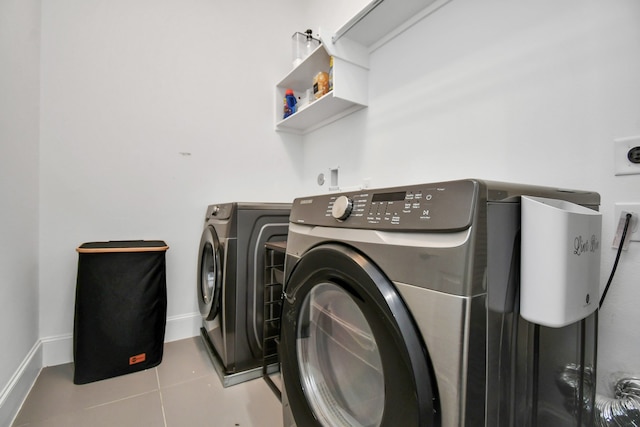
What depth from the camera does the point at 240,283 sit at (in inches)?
55.8

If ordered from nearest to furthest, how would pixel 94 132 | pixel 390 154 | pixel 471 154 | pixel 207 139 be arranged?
1. pixel 471 154
2. pixel 390 154
3. pixel 94 132
4. pixel 207 139

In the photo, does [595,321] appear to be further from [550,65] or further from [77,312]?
[77,312]

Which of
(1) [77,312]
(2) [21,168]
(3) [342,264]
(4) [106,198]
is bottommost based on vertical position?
(1) [77,312]

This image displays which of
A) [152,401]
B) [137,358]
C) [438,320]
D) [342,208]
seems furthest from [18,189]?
[438,320]

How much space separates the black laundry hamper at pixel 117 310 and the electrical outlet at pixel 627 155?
1.93 metres

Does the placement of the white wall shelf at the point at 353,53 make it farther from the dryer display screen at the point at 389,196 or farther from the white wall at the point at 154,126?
the dryer display screen at the point at 389,196

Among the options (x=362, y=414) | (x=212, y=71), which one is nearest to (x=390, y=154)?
(x=362, y=414)

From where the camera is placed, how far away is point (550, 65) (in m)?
0.96

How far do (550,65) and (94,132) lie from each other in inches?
88.9

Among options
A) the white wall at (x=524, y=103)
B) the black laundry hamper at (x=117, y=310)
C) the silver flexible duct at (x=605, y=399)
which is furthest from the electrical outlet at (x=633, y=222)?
the black laundry hamper at (x=117, y=310)

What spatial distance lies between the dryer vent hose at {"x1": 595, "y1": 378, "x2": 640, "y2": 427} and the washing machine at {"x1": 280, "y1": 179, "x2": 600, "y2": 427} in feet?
0.11

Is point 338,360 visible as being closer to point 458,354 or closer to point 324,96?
point 458,354

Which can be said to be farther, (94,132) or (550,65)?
(94,132)

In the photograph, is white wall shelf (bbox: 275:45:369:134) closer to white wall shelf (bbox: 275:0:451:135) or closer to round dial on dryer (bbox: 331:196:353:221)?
white wall shelf (bbox: 275:0:451:135)
